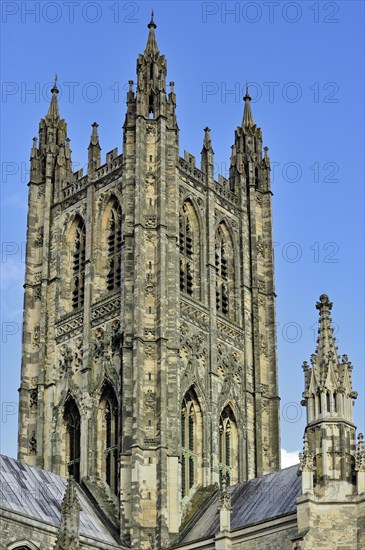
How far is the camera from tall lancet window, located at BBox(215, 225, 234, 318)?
5372 centimetres

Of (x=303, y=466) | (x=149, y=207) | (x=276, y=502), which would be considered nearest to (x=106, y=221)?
(x=149, y=207)

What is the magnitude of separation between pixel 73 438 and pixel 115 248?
7508 millimetres

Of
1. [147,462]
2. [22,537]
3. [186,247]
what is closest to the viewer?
[22,537]

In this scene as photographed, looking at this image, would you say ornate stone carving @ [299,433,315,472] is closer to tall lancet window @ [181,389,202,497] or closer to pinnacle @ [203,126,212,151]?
tall lancet window @ [181,389,202,497]

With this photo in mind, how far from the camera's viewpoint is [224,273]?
54625 millimetres

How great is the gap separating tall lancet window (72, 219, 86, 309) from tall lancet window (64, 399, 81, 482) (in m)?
4.30

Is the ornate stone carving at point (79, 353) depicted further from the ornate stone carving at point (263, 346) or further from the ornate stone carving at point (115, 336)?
the ornate stone carving at point (263, 346)

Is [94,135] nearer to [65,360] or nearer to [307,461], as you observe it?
[65,360]

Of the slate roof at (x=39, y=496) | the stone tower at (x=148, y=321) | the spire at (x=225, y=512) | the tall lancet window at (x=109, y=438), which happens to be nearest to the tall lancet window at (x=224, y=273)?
the stone tower at (x=148, y=321)

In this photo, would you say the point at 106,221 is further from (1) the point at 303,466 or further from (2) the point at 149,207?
(1) the point at 303,466

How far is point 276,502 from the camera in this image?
4381 cm

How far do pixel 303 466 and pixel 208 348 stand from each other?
1383 centimetres

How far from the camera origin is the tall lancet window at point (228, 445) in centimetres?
5022

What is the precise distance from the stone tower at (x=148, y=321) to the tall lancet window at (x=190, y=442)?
59mm
